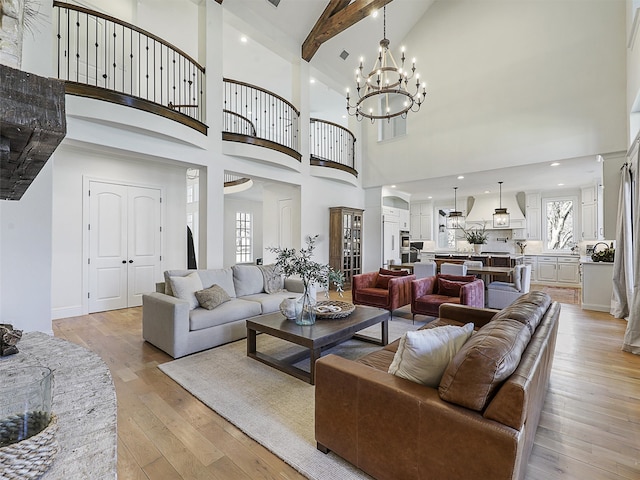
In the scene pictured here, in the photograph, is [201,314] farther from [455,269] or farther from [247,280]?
[455,269]

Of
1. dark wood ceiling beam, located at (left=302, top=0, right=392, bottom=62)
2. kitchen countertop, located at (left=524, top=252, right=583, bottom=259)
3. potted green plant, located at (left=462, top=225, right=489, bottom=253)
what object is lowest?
kitchen countertop, located at (left=524, top=252, right=583, bottom=259)

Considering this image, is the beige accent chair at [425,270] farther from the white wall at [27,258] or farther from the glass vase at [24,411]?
the glass vase at [24,411]

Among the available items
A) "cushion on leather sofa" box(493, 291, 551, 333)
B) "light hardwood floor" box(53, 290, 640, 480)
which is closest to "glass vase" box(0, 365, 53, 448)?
"light hardwood floor" box(53, 290, 640, 480)

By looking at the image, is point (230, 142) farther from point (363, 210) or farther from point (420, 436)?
point (420, 436)

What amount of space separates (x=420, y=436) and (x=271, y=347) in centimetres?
246

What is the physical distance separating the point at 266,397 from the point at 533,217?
959 centimetres

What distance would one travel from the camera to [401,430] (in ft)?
4.78

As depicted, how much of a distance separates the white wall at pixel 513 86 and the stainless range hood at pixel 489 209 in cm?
351

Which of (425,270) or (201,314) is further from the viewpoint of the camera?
(425,270)

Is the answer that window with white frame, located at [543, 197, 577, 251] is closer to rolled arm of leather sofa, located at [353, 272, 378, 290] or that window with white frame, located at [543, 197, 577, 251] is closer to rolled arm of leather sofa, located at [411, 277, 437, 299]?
rolled arm of leather sofa, located at [411, 277, 437, 299]

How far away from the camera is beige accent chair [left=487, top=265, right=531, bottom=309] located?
5.41 m

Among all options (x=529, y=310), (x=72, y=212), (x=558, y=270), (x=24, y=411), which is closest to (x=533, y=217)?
(x=558, y=270)

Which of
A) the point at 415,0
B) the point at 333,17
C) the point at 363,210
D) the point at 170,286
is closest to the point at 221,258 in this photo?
the point at 170,286

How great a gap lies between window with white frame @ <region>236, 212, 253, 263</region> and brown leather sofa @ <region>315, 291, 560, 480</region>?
9058 mm
